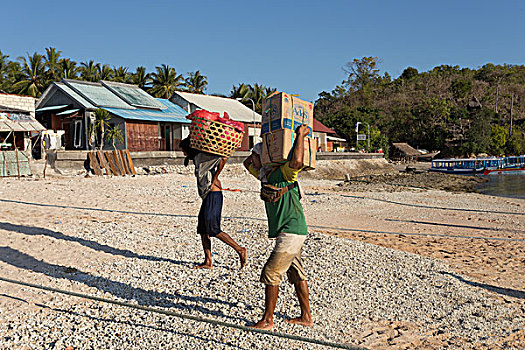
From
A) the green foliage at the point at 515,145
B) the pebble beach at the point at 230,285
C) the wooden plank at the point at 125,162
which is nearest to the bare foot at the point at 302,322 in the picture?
the pebble beach at the point at 230,285

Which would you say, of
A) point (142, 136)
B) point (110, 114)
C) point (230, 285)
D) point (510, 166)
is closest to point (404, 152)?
point (510, 166)

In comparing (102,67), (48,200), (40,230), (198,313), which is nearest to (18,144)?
(48,200)

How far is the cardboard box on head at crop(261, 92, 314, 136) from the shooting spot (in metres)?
3.75

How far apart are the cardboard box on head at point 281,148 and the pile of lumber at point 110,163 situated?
17.4 metres

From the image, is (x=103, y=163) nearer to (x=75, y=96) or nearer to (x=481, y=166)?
(x=75, y=96)

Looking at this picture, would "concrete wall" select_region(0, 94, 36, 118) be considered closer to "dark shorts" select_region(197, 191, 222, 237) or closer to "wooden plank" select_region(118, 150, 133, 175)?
"wooden plank" select_region(118, 150, 133, 175)

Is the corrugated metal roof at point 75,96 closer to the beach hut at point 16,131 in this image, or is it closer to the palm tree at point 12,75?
the beach hut at point 16,131

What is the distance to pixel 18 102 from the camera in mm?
25234

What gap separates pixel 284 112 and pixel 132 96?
31.7 m

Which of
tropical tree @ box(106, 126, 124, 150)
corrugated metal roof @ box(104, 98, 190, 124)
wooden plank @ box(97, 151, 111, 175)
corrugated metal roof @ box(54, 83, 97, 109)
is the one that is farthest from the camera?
corrugated metal roof @ box(104, 98, 190, 124)

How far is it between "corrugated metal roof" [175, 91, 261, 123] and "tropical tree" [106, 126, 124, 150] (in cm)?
876

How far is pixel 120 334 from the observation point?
390cm

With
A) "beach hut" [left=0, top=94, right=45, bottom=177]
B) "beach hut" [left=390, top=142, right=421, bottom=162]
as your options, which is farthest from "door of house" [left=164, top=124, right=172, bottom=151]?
"beach hut" [left=390, top=142, right=421, bottom=162]

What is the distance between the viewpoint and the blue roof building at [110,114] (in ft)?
94.9
